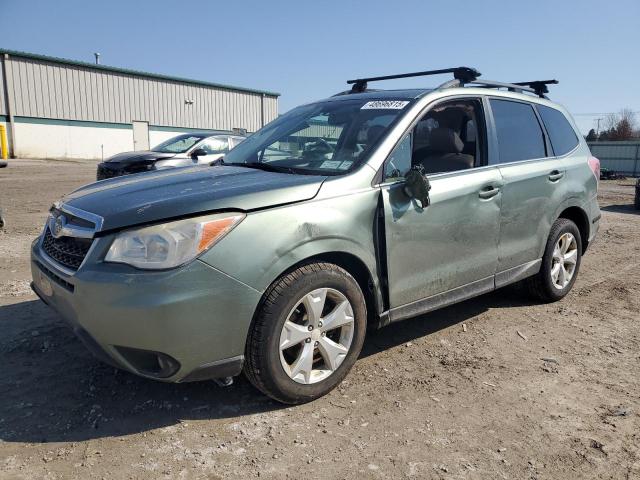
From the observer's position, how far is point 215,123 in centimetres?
4128

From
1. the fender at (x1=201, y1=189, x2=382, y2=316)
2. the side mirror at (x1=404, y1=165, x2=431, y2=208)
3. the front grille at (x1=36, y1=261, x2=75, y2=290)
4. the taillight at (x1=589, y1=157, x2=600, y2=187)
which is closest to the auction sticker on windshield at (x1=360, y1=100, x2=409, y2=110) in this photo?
the side mirror at (x1=404, y1=165, x2=431, y2=208)

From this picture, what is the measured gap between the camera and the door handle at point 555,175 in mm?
4452

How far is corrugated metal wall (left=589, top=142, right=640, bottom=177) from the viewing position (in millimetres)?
31250

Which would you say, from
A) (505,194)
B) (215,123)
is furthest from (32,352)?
(215,123)

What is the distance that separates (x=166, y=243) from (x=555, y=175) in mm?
3475

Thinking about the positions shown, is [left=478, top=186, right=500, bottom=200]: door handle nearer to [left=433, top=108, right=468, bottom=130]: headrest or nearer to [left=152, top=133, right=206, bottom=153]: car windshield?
[left=433, top=108, right=468, bottom=130]: headrest

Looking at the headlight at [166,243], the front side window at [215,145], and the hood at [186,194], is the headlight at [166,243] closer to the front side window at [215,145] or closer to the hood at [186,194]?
the hood at [186,194]

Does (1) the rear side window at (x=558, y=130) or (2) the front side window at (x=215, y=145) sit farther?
(2) the front side window at (x=215, y=145)

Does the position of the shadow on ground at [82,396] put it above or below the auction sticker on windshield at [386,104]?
below

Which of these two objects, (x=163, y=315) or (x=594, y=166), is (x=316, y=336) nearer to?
(x=163, y=315)

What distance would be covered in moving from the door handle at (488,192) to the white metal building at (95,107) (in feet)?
106

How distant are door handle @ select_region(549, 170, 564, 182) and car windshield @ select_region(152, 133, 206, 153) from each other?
28.0 feet

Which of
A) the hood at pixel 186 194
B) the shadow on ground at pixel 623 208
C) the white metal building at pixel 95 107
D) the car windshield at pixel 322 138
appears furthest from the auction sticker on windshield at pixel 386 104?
the white metal building at pixel 95 107

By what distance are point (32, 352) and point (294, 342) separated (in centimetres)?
200
